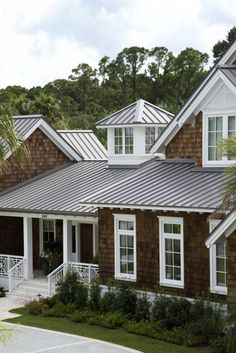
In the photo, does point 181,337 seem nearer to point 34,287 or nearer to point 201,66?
point 34,287

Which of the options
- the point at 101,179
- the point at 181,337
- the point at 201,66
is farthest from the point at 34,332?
the point at 201,66

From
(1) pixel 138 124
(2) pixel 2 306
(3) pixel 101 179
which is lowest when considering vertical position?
(2) pixel 2 306

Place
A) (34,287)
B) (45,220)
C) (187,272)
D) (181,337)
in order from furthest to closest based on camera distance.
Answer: (45,220), (34,287), (187,272), (181,337)

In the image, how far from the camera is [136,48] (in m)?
74.5

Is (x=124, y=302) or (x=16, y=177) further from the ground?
(x=16, y=177)

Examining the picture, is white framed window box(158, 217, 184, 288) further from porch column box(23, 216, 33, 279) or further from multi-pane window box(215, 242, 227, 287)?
porch column box(23, 216, 33, 279)

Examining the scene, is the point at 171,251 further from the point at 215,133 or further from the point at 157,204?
the point at 215,133

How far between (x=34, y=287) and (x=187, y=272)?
8163 mm

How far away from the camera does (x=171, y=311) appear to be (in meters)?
23.7

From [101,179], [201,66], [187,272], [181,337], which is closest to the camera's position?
[181,337]

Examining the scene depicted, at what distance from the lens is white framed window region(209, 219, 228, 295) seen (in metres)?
23.5

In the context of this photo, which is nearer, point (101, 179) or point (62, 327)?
point (62, 327)

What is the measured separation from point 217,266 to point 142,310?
264 centimetres

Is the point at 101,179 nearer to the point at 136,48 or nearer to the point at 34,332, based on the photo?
the point at 34,332
